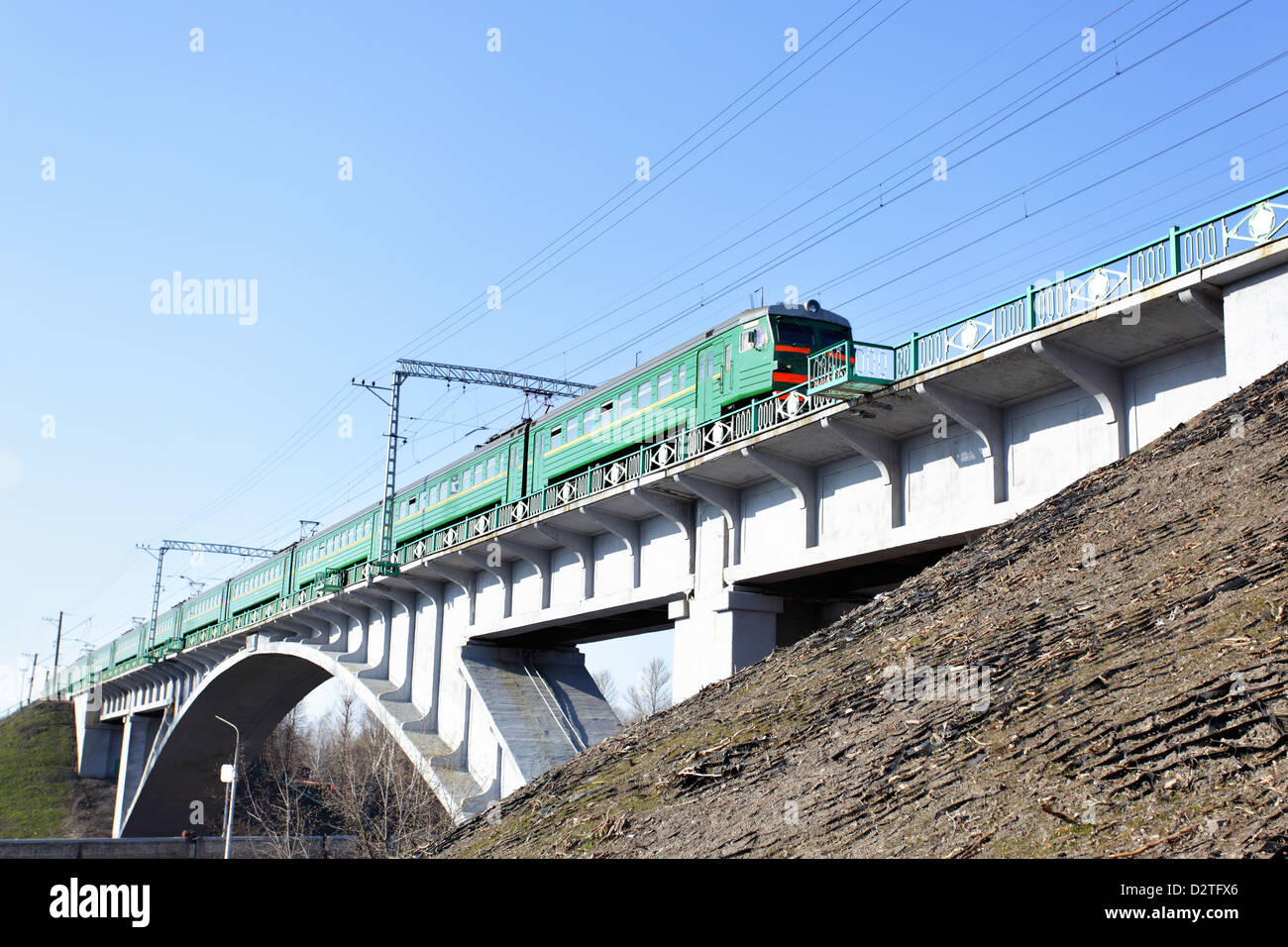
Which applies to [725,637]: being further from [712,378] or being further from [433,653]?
[433,653]

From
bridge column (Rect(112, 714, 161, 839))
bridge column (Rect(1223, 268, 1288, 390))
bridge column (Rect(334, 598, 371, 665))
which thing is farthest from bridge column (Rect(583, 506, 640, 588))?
bridge column (Rect(112, 714, 161, 839))

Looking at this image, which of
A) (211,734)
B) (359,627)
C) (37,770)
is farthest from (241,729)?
(37,770)

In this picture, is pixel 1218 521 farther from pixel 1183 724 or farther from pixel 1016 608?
pixel 1183 724

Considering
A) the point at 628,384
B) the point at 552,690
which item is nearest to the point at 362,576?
the point at 552,690

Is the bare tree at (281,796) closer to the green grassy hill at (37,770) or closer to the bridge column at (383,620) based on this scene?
the bridge column at (383,620)

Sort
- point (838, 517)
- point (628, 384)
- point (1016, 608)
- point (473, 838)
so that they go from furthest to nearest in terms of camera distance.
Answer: point (628, 384) → point (838, 517) → point (473, 838) → point (1016, 608)

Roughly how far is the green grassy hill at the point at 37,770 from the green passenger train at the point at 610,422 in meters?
40.9

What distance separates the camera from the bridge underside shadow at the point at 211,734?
50.9m

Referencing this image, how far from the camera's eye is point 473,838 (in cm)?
1323

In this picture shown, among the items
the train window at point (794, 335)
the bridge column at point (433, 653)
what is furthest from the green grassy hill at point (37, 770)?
the train window at point (794, 335)
